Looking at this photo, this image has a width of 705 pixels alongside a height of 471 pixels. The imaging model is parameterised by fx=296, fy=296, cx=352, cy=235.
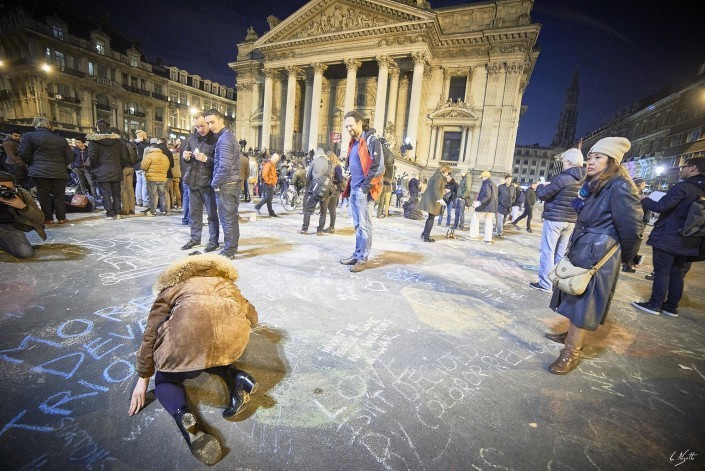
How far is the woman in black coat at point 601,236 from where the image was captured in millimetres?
2447

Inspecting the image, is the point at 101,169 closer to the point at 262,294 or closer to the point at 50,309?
the point at 50,309

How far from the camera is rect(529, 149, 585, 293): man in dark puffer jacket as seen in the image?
4.49 metres

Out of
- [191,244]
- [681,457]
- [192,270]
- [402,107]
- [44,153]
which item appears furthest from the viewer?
[402,107]

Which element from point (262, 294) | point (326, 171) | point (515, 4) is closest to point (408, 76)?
point (515, 4)

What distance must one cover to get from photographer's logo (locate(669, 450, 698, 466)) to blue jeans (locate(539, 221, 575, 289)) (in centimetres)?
310

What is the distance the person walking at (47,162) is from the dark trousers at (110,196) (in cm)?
74

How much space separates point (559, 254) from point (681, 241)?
1.41 m

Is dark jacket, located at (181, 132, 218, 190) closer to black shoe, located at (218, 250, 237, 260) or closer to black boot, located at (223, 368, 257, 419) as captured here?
black shoe, located at (218, 250, 237, 260)

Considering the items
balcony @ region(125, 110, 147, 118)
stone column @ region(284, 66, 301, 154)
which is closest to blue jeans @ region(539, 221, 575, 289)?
stone column @ region(284, 66, 301, 154)

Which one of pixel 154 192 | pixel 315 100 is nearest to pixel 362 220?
pixel 154 192

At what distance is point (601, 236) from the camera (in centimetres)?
255

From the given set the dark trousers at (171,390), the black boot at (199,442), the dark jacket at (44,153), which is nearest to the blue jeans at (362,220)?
the dark trousers at (171,390)

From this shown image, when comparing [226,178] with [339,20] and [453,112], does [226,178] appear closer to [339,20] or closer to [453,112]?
[453,112]

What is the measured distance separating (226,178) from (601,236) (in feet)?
16.3
